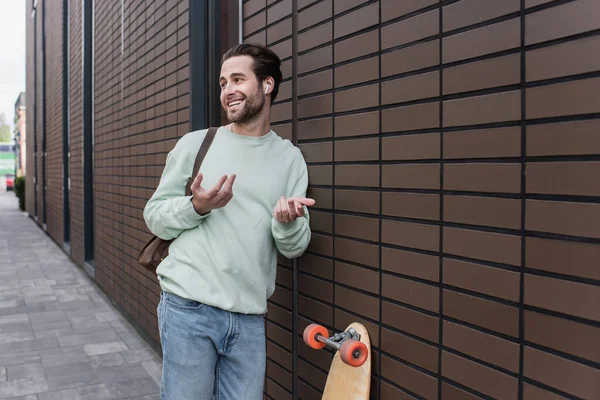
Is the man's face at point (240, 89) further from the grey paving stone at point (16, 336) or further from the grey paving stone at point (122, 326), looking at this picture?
the grey paving stone at point (16, 336)

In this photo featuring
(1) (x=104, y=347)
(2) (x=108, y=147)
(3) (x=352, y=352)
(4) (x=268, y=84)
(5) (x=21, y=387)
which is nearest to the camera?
(3) (x=352, y=352)

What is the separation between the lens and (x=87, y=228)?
8898 millimetres

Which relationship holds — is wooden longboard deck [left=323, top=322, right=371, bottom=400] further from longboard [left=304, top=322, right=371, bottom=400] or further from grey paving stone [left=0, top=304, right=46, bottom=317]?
grey paving stone [left=0, top=304, right=46, bottom=317]

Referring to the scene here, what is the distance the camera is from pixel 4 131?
Result: 341ft

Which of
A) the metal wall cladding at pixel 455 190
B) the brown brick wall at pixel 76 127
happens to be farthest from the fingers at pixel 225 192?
the brown brick wall at pixel 76 127

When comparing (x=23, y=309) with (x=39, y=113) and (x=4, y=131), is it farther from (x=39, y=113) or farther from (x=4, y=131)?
A: (x=4, y=131)

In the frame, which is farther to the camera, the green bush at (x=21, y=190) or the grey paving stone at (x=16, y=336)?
the green bush at (x=21, y=190)

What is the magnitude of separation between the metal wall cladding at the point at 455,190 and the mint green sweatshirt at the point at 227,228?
0.28 metres

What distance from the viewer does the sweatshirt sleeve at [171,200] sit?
2.23m

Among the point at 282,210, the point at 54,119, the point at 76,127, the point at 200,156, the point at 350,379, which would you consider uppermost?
the point at 54,119

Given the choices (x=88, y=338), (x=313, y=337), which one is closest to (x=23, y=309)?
(x=88, y=338)

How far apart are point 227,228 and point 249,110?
0.48 meters

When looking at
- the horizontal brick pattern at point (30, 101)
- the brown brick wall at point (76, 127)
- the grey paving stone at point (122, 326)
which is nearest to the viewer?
the grey paving stone at point (122, 326)

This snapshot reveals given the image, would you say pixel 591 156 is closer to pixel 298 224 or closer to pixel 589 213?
pixel 589 213
